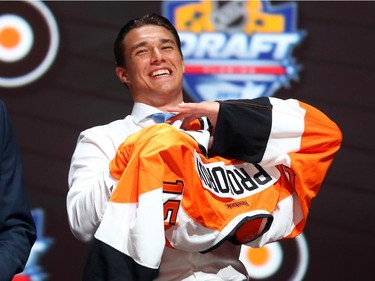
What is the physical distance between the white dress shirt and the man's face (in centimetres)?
12

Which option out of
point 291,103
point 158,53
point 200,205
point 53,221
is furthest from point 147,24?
point 53,221

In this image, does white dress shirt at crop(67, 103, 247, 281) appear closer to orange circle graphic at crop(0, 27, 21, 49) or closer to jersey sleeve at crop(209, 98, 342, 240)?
jersey sleeve at crop(209, 98, 342, 240)

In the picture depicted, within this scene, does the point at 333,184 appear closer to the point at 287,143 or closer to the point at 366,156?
the point at 366,156

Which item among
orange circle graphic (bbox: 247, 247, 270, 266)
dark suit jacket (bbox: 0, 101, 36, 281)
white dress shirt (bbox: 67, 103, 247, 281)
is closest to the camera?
dark suit jacket (bbox: 0, 101, 36, 281)

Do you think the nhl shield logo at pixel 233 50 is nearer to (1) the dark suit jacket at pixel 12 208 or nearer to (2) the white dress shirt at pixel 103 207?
(2) the white dress shirt at pixel 103 207

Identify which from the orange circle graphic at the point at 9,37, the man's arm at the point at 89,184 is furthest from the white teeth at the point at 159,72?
the orange circle graphic at the point at 9,37

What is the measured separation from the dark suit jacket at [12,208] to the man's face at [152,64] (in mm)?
553

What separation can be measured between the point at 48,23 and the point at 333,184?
43.9 inches

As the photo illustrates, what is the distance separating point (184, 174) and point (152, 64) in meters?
0.50

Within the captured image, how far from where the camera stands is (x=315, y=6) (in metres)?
3.36

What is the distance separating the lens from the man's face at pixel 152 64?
2646mm

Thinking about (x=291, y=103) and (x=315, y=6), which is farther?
(x=315, y=6)

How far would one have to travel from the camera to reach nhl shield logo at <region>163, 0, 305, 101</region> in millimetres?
3324

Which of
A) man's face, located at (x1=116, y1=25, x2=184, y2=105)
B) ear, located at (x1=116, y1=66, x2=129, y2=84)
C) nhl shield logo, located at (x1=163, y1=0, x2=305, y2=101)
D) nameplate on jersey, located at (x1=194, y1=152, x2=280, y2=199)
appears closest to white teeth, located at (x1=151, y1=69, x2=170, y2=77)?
man's face, located at (x1=116, y1=25, x2=184, y2=105)
